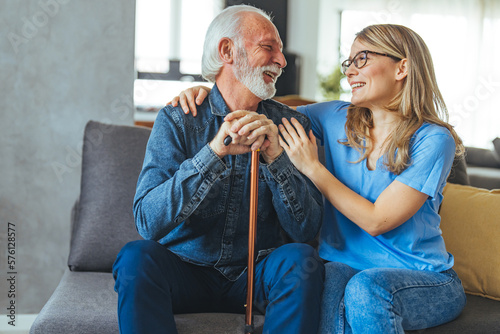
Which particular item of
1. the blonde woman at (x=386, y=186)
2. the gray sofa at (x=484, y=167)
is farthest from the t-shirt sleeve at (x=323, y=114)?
the gray sofa at (x=484, y=167)

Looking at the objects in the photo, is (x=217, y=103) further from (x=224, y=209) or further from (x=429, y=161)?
(x=429, y=161)

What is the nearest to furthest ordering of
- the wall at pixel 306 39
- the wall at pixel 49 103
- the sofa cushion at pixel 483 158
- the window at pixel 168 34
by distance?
the wall at pixel 49 103 < the sofa cushion at pixel 483 158 < the window at pixel 168 34 < the wall at pixel 306 39

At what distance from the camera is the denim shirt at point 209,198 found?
4.72ft

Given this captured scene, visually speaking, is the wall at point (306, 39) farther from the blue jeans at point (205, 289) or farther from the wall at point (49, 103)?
the blue jeans at point (205, 289)

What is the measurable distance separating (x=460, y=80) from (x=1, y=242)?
6765 mm

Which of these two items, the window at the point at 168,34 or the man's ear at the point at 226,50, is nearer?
the man's ear at the point at 226,50

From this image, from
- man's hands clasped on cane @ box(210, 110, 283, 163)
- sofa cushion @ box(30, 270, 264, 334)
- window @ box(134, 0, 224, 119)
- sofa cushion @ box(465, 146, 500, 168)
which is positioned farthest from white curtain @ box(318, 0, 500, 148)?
sofa cushion @ box(30, 270, 264, 334)

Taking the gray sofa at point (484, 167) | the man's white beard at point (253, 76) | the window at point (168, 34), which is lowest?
the gray sofa at point (484, 167)

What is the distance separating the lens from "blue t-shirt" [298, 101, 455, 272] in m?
1.51

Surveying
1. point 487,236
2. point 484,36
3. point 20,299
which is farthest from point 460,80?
point 20,299

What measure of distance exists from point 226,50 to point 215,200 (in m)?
0.48

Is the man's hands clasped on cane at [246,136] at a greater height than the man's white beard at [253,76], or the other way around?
the man's white beard at [253,76]

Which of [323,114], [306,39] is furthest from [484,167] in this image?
[306,39]

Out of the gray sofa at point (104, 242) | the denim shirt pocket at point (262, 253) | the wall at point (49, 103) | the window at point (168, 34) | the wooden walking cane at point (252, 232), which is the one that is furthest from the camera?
the window at point (168, 34)
